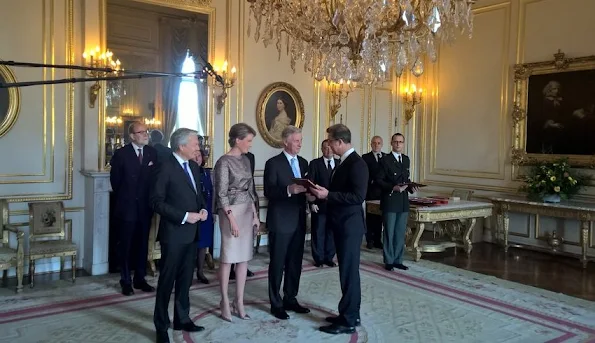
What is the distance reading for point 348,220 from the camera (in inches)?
153

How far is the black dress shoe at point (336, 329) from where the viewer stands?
12.7 ft

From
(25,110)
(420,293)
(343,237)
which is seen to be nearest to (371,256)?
(420,293)

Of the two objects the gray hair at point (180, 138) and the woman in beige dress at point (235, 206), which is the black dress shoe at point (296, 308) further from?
the gray hair at point (180, 138)

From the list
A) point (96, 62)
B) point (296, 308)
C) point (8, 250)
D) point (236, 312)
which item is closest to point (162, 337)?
point (236, 312)

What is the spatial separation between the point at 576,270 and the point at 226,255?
4.59m

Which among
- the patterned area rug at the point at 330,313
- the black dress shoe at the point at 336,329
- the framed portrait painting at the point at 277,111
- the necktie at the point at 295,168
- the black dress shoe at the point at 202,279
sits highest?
the framed portrait painting at the point at 277,111

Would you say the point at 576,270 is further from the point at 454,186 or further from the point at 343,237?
the point at 343,237

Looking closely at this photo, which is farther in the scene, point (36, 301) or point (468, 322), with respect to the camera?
point (36, 301)

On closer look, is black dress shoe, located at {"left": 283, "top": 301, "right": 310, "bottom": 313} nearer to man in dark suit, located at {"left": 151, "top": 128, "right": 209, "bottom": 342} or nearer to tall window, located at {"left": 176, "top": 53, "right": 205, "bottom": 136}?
man in dark suit, located at {"left": 151, "top": 128, "right": 209, "bottom": 342}

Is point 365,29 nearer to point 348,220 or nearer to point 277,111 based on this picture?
point 348,220

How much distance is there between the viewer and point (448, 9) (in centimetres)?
465

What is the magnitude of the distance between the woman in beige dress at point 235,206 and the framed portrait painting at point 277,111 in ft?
10.9

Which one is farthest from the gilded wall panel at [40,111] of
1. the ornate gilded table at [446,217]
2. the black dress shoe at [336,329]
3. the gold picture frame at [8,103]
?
the ornate gilded table at [446,217]

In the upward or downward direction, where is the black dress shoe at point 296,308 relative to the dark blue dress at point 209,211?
downward
